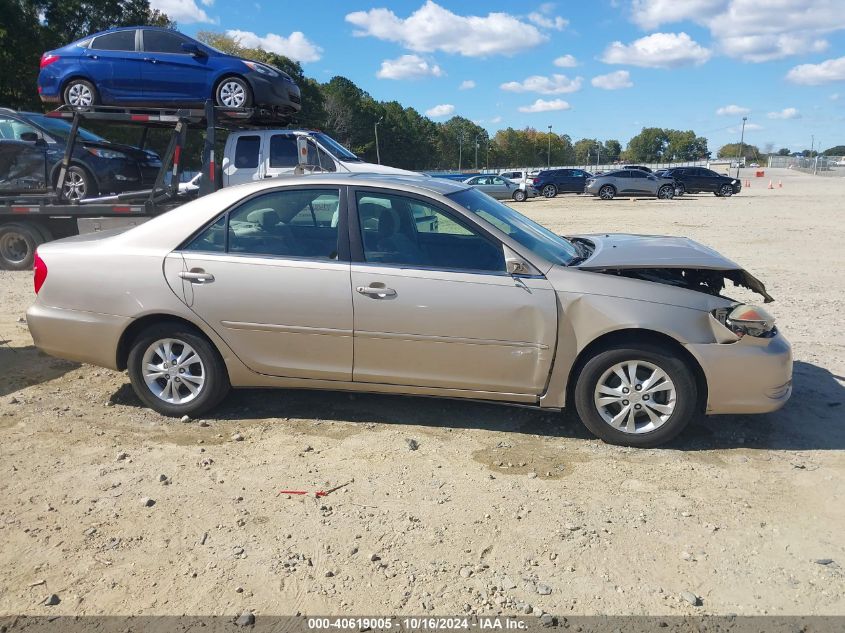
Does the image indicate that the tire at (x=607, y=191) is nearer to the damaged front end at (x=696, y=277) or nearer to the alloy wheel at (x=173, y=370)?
the damaged front end at (x=696, y=277)

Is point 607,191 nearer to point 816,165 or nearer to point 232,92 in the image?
point 232,92

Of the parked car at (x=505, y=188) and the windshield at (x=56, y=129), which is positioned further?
the parked car at (x=505, y=188)

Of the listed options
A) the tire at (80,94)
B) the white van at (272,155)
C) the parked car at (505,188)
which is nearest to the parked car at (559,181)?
the parked car at (505,188)

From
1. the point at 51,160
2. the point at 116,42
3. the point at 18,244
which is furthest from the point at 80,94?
the point at 18,244

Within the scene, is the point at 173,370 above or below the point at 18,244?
below

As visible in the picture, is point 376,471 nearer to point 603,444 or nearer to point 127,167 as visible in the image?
point 603,444

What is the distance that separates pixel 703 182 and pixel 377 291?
35183mm

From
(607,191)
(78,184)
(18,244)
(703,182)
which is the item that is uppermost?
(703,182)

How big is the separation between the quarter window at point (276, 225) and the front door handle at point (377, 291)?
1.54 ft

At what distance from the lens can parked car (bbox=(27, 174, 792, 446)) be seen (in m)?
4.11

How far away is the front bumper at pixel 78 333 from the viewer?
184 inches

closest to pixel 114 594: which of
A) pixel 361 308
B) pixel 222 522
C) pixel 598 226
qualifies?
pixel 222 522

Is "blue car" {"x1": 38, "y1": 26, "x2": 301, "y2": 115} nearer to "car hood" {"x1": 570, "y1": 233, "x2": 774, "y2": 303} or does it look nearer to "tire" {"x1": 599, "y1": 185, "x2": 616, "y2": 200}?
"car hood" {"x1": 570, "y1": 233, "x2": 774, "y2": 303}

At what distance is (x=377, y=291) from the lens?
168 inches
